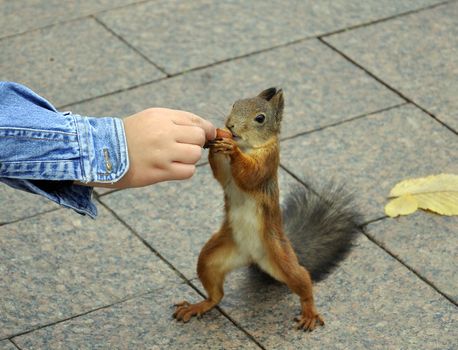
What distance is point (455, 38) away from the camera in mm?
6078

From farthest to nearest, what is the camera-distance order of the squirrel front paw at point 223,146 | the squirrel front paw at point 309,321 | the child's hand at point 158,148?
the squirrel front paw at point 309,321
the squirrel front paw at point 223,146
the child's hand at point 158,148

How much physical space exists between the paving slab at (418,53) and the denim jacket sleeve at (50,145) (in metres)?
2.84

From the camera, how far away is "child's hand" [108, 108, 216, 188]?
2.84 m

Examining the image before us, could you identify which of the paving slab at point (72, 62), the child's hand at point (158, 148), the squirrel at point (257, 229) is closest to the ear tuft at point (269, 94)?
the squirrel at point (257, 229)

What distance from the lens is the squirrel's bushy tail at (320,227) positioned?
4.18 metres

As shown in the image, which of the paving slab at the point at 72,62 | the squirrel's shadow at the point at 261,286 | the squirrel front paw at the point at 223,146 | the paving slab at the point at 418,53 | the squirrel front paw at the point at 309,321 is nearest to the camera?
the squirrel front paw at the point at 223,146

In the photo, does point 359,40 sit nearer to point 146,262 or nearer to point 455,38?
point 455,38

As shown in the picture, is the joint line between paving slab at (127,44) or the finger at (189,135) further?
the joint line between paving slab at (127,44)

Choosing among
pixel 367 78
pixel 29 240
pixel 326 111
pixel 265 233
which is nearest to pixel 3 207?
pixel 29 240

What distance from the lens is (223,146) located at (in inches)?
135

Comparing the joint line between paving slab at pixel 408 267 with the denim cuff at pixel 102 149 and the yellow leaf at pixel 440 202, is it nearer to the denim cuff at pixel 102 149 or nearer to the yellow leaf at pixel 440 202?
the yellow leaf at pixel 440 202

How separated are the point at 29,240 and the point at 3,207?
12.3 inches

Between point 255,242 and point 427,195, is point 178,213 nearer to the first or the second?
point 255,242

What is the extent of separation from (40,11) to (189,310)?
3.09 m
